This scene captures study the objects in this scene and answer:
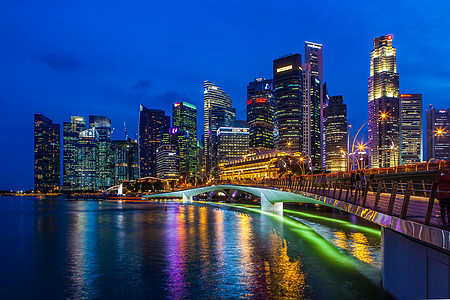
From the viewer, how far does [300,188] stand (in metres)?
43.9

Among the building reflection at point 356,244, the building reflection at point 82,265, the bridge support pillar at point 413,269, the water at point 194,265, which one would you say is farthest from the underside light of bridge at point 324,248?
the building reflection at point 82,265

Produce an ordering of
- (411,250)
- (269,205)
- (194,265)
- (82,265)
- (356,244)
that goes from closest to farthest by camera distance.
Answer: (411,250), (194,265), (82,265), (356,244), (269,205)

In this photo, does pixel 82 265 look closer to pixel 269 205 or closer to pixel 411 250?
pixel 411 250

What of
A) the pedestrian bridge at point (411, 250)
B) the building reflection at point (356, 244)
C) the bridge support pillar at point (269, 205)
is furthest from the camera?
the bridge support pillar at point (269, 205)

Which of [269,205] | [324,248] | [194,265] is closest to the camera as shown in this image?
[194,265]

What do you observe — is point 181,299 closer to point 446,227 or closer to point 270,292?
point 270,292

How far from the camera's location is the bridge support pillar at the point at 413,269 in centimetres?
1263

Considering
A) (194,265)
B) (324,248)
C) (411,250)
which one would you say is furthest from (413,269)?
(324,248)

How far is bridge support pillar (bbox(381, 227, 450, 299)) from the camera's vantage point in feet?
41.4

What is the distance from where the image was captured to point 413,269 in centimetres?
Answer: 1504

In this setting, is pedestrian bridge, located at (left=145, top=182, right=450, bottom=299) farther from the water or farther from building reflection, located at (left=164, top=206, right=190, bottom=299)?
building reflection, located at (left=164, top=206, right=190, bottom=299)

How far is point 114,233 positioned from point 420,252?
139ft

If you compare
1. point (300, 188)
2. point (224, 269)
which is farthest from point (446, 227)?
point (300, 188)

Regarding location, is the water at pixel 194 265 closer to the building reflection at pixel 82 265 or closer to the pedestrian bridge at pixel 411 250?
the building reflection at pixel 82 265
